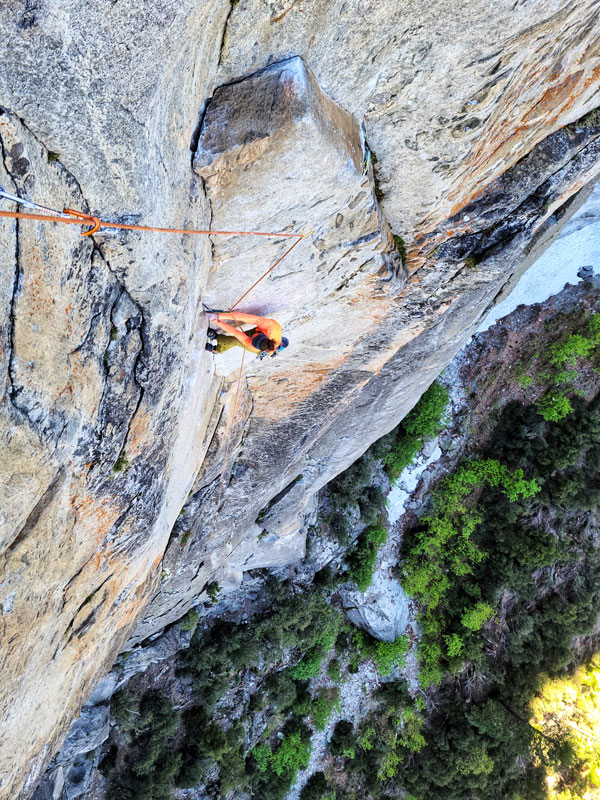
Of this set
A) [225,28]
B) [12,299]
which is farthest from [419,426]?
[12,299]

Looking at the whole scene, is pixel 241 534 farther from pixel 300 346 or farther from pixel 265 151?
pixel 265 151

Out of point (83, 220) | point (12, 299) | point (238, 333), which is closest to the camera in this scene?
point (12, 299)

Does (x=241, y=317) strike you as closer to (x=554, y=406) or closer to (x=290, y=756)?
(x=554, y=406)

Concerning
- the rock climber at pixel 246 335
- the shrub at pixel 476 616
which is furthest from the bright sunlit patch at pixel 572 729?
the rock climber at pixel 246 335

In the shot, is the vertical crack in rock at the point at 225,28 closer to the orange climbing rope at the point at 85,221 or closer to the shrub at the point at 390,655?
the orange climbing rope at the point at 85,221

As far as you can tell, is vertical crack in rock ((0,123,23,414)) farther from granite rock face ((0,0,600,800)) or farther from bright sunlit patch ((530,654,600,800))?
bright sunlit patch ((530,654,600,800))

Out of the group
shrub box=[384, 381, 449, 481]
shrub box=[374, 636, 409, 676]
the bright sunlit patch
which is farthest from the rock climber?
the bright sunlit patch
